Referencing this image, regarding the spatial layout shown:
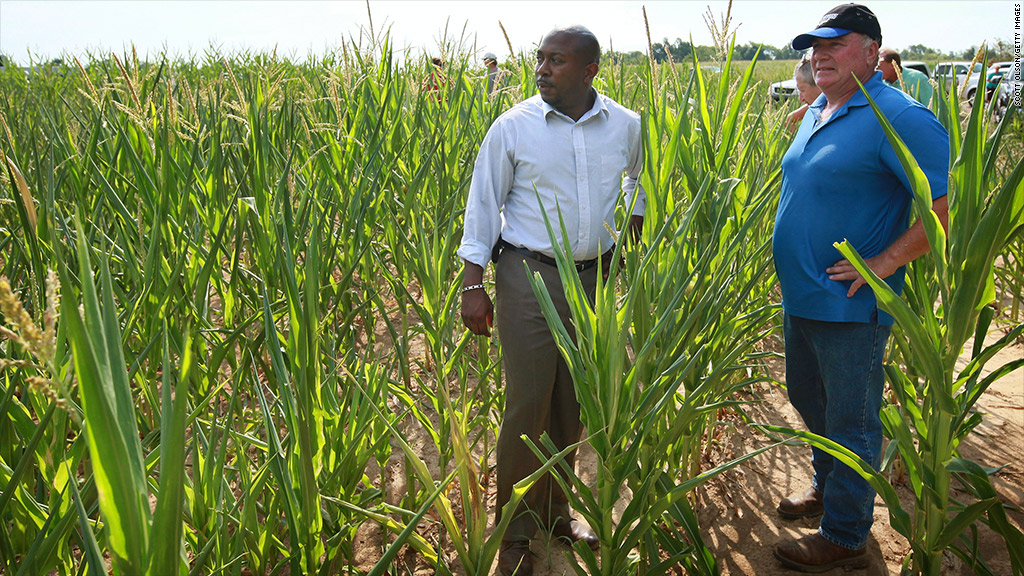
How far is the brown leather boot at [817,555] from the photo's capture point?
190cm

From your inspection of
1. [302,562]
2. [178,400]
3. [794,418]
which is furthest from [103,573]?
[794,418]

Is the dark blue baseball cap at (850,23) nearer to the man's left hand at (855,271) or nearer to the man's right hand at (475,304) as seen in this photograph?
the man's left hand at (855,271)

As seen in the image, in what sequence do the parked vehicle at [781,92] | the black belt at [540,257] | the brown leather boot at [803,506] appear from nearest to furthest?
the black belt at [540,257]
the brown leather boot at [803,506]
the parked vehicle at [781,92]

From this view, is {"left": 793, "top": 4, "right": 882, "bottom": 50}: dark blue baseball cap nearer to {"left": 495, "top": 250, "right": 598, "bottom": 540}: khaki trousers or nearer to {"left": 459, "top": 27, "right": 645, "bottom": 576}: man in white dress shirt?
{"left": 459, "top": 27, "right": 645, "bottom": 576}: man in white dress shirt

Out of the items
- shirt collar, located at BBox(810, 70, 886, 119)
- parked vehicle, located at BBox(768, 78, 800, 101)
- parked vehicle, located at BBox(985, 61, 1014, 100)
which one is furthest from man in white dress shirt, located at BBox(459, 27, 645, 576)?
parked vehicle, located at BBox(985, 61, 1014, 100)

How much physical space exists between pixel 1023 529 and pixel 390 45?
2.72m

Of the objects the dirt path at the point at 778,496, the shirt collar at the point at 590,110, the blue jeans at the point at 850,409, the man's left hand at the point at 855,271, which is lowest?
the dirt path at the point at 778,496

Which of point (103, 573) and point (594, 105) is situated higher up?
point (594, 105)


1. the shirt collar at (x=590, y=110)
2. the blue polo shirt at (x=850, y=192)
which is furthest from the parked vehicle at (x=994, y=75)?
the shirt collar at (x=590, y=110)

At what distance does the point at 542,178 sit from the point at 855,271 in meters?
0.84

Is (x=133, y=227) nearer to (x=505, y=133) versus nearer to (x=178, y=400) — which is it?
(x=505, y=133)

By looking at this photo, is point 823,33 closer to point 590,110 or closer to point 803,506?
point 590,110

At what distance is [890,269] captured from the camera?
1.76 meters

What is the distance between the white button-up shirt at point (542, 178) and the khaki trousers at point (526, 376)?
0.33 ft
